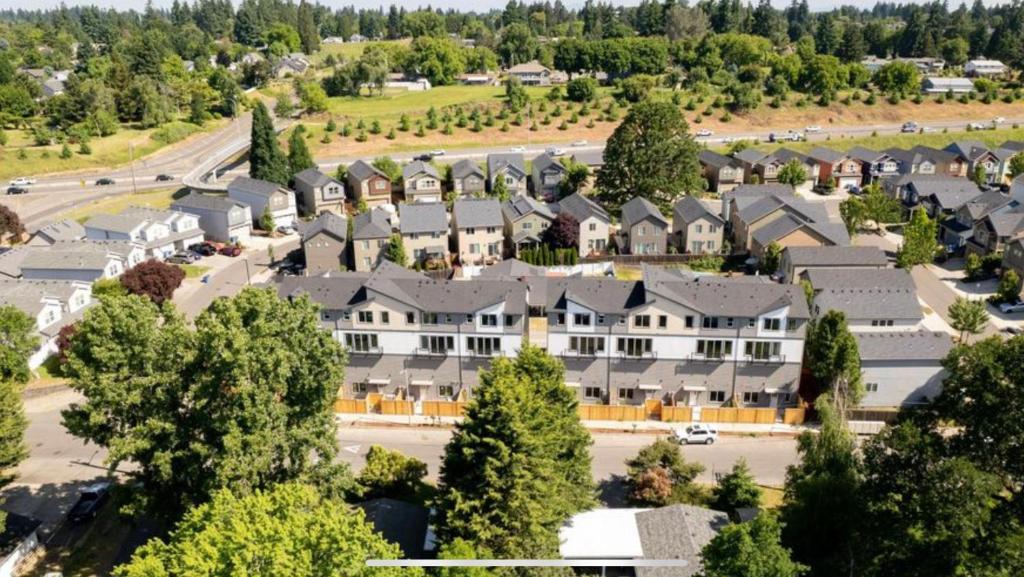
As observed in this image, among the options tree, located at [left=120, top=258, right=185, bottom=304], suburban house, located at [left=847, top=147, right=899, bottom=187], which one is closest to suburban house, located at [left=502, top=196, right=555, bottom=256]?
tree, located at [left=120, top=258, right=185, bottom=304]

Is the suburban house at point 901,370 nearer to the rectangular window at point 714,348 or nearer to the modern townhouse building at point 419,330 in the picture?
the rectangular window at point 714,348

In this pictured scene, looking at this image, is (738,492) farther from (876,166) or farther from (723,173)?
(876,166)

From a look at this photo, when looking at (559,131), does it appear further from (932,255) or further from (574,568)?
(574,568)

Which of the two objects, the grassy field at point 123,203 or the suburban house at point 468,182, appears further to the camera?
the suburban house at point 468,182

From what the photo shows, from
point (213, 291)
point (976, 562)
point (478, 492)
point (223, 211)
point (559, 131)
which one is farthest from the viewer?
point (559, 131)

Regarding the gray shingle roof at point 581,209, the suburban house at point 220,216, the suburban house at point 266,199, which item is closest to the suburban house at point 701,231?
the gray shingle roof at point 581,209

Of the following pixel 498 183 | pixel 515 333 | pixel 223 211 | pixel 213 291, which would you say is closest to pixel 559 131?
pixel 498 183

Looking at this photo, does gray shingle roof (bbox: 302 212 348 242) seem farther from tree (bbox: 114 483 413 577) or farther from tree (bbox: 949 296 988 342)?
tree (bbox: 949 296 988 342)
